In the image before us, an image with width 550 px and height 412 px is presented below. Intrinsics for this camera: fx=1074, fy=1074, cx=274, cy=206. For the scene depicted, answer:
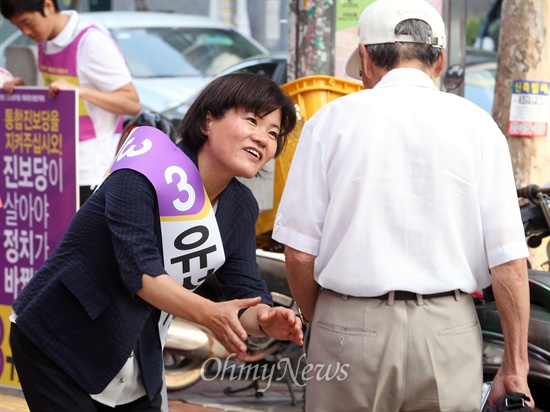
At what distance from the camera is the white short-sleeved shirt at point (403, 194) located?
3.00 metres

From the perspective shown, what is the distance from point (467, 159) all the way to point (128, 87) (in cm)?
324

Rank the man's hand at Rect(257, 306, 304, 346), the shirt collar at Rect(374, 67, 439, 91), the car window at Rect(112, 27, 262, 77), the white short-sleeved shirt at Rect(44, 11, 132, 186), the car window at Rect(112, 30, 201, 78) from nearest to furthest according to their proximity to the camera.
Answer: the man's hand at Rect(257, 306, 304, 346), the shirt collar at Rect(374, 67, 439, 91), the white short-sleeved shirt at Rect(44, 11, 132, 186), the car window at Rect(112, 30, 201, 78), the car window at Rect(112, 27, 262, 77)

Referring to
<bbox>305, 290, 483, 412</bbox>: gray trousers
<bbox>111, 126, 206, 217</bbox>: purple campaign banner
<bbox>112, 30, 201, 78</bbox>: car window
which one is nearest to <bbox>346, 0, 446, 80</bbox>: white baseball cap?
<bbox>111, 126, 206, 217</bbox>: purple campaign banner

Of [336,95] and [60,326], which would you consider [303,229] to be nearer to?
[60,326]

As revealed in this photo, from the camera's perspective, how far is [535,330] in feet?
13.5

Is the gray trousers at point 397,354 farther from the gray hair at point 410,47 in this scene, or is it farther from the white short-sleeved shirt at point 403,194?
the gray hair at point 410,47

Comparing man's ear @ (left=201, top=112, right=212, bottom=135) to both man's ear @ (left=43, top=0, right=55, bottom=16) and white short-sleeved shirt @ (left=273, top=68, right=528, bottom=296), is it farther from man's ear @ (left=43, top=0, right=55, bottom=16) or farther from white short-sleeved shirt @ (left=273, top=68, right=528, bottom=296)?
man's ear @ (left=43, top=0, right=55, bottom=16)

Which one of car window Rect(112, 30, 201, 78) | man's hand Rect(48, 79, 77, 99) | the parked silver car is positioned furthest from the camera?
car window Rect(112, 30, 201, 78)

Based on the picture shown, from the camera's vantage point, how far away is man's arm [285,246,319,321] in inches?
125

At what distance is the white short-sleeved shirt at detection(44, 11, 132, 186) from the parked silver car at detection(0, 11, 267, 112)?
558 centimetres

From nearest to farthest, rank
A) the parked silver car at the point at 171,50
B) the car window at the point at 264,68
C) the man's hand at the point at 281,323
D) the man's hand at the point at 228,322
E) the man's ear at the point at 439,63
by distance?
the man's hand at the point at 228,322 < the man's hand at the point at 281,323 < the man's ear at the point at 439,63 < the car window at the point at 264,68 < the parked silver car at the point at 171,50

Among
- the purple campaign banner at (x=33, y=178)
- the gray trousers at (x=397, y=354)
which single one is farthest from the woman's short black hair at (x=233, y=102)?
the purple campaign banner at (x=33, y=178)

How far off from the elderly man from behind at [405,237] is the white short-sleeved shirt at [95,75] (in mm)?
2869

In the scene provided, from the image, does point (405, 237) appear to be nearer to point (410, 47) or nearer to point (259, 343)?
point (410, 47)
